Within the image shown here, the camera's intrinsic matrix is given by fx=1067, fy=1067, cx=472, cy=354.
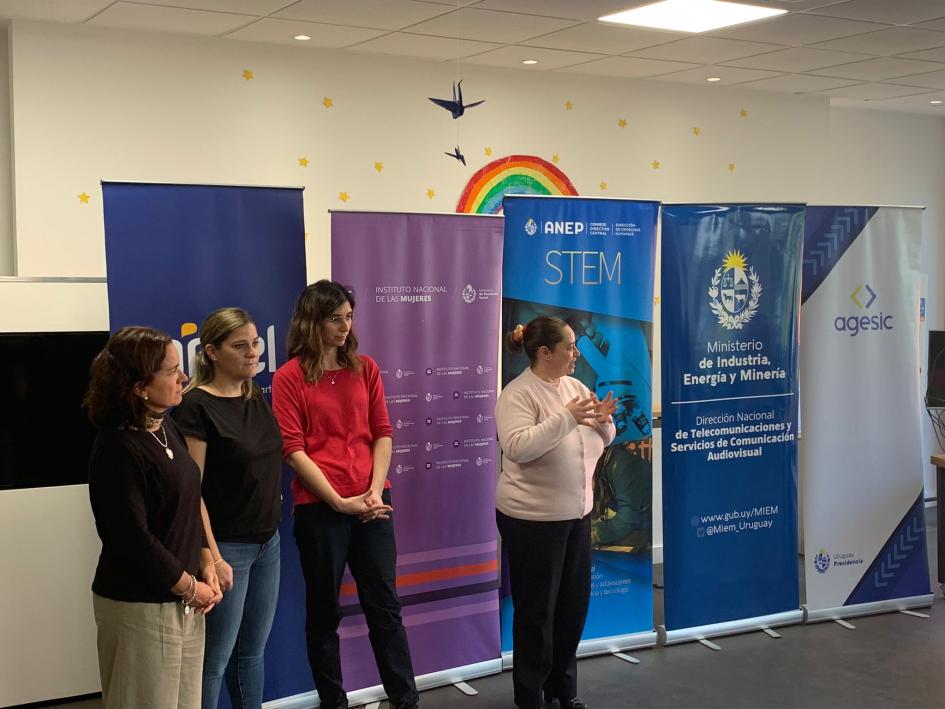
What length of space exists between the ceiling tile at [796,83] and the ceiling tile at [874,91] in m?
0.15

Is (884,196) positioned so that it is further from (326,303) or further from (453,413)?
(326,303)

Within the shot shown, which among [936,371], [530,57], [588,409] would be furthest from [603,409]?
[936,371]

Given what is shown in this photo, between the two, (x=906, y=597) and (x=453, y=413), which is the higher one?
(x=453, y=413)

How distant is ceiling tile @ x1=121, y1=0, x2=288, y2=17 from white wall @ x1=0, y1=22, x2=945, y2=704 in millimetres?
605

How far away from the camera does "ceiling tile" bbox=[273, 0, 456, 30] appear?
4473 mm

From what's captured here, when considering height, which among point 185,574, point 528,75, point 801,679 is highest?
point 528,75

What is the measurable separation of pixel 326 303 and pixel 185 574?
4.12ft

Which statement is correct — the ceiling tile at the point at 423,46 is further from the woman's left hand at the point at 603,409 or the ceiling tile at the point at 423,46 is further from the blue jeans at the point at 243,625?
the blue jeans at the point at 243,625

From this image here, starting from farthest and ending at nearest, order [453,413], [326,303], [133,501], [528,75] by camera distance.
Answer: [528,75], [453,413], [326,303], [133,501]

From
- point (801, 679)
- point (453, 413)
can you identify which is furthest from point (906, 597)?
point (453, 413)

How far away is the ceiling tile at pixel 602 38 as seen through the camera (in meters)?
5.03

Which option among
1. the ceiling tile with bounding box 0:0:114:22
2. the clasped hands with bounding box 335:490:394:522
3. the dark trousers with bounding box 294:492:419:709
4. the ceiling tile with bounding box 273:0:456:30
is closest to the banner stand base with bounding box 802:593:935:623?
the dark trousers with bounding box 294:492:419:709

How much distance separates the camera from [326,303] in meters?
3.70

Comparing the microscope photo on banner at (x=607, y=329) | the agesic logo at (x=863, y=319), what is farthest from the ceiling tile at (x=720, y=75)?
the microscope photo on banner at (x=607, y=329)
